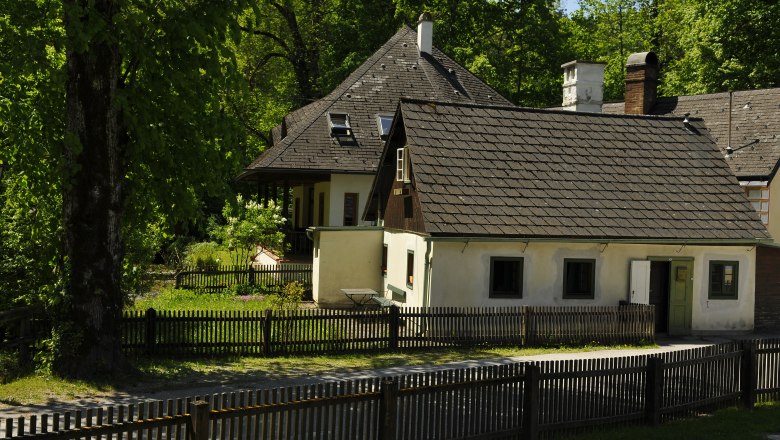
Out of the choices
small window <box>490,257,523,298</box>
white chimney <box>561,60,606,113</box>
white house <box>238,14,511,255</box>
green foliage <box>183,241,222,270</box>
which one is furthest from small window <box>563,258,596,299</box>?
green foliage <box>183,241,222,270</box>

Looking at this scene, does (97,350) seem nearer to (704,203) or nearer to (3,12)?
(3,12)

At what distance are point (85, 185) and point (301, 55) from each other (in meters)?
38.6

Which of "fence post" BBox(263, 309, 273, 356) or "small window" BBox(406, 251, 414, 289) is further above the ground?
"small window" BBox(406, 251, 414, 289)

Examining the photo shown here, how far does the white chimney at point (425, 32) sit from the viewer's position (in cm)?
3700

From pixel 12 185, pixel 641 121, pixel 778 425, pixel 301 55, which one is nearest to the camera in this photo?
pixel 778 425

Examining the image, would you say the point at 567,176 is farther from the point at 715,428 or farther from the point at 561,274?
the point at 715,428

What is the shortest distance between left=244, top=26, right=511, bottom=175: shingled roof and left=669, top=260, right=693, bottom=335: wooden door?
40.8 ft

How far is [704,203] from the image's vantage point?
24688 millimetres

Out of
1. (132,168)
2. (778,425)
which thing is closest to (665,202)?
(778,425)

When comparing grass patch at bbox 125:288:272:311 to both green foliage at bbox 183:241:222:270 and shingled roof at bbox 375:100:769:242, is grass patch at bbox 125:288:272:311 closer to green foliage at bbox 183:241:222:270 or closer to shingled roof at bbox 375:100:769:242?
green foliage at bbox 183:241:222:270

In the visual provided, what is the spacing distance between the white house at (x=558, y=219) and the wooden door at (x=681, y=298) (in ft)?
0.12

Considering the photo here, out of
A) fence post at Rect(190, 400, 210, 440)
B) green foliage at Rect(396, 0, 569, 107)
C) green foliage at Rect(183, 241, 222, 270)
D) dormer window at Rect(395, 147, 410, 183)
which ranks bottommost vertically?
fence post at Rect(190, 400, 210, 440)

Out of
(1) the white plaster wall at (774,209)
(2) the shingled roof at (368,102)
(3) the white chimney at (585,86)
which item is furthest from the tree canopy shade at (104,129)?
(1) the white plaster wall at (774,209)

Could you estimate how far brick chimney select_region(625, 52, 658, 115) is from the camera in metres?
35.1
